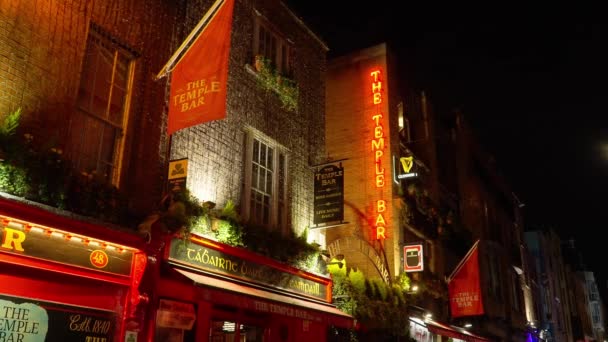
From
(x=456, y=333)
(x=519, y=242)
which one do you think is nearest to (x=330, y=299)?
(x=456, y=333)

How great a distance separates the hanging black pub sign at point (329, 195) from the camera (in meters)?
14.9

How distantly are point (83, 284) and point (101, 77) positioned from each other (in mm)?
3672

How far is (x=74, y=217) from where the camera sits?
841 centimetres

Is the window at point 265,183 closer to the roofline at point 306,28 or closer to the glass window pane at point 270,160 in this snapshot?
the glass window pane at point 270,160

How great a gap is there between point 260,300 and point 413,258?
8.98 metres

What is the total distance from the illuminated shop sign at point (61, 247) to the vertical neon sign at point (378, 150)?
10533 mm

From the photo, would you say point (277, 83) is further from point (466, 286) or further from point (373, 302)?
point (466, 286)

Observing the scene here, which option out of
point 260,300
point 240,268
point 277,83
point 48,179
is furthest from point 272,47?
point 48,179

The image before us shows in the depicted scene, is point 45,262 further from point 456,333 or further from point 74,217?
point 456,333

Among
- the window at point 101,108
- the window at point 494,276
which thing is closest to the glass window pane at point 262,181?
the window at point 101,108

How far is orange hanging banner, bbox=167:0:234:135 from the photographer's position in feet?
32.0

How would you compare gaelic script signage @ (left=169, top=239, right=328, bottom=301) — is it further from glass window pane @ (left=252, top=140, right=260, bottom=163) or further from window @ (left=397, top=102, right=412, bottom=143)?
window @ (left=397, top=102, right=412, bottom=143)

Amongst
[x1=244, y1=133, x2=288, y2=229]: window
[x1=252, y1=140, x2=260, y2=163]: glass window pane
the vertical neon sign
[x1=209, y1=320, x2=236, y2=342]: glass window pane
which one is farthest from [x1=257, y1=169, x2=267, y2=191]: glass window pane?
the vertical neon sign

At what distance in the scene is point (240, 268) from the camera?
39.1 feet
